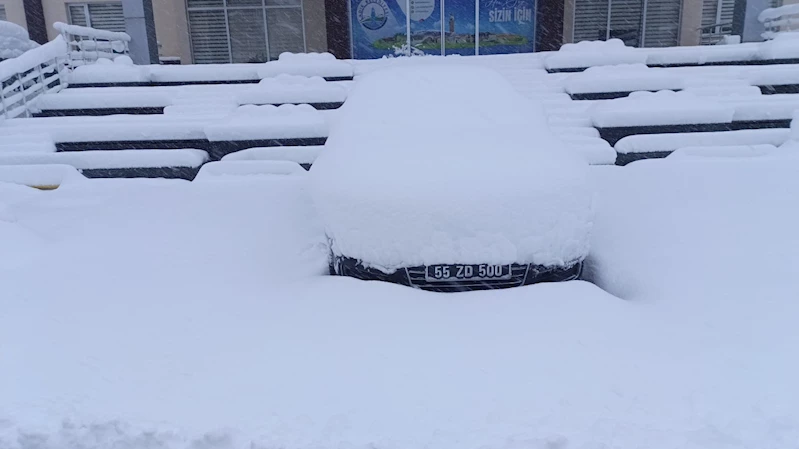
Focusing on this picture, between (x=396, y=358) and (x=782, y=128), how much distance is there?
22.4 feet

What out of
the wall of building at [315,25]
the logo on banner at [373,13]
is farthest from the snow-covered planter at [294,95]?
the wall of building at [315,25]

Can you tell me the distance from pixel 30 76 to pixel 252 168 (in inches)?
213

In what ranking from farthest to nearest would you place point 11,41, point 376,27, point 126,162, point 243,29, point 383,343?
point 243,29
point 376,27
point 11,41
point 126,162
point 383,343

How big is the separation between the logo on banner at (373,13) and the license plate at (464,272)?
543 inches

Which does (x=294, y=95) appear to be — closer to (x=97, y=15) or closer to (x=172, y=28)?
(x=172, y=28)

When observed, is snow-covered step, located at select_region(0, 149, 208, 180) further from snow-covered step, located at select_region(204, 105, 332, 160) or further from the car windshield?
snow-covered step, located at select_region(204, 105, 332, 160)

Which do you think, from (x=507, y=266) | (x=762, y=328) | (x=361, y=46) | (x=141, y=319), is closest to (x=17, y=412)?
(x=141, y=319)

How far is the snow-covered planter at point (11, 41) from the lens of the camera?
1012cm

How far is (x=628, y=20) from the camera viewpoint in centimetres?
1627

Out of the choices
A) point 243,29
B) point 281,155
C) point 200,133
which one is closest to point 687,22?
point 243,29

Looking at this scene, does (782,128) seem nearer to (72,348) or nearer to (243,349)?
(243,349)

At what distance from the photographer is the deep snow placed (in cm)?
231

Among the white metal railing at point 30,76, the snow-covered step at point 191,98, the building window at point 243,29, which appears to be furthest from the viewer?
the building window at point 243,29

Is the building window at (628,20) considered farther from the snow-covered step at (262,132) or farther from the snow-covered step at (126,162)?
the snow-covered step at (126,162)
